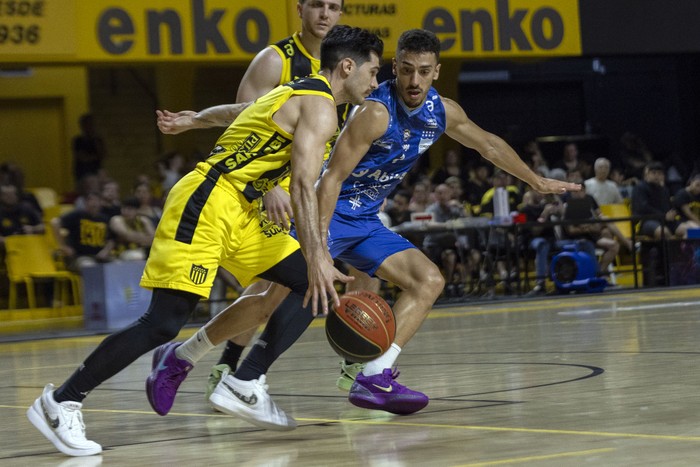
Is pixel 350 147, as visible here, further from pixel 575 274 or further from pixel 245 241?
pixel 575 274

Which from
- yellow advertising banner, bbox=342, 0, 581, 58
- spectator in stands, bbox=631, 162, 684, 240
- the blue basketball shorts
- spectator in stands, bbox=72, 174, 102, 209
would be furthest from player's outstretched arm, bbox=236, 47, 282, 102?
yellow advertising banner, bbox=342, 0, 581, 58

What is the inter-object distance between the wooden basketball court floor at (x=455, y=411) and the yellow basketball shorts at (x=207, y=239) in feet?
2.19

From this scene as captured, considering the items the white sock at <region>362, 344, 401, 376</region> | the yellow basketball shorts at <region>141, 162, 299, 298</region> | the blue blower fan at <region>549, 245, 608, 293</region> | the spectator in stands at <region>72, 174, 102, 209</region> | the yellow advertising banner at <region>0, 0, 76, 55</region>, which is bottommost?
the blue blower fan at <region>549, 245, 608, 293</region>

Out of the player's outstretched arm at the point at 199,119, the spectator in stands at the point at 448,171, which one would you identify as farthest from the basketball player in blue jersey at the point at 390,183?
the spectator in stands at the point at 448,171

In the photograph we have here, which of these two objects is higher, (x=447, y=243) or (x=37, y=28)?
(x=37, y=28)

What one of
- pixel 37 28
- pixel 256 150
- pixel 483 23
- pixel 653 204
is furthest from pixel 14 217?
pixel 256 150

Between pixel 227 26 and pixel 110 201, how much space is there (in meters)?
3.62

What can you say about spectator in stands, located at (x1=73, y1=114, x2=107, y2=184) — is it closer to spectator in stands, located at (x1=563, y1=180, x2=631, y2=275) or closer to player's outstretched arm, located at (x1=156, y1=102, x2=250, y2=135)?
spectator in stands, located at (x1=563, y1=180, x2=631, y2=275)

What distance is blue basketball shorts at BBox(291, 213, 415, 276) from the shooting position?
6309mm

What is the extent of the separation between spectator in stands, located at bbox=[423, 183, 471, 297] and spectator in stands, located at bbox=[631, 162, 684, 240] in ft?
8.06

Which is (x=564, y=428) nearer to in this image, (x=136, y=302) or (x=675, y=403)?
(x=675, y=403)

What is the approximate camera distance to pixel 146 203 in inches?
593

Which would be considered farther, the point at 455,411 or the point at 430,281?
the point at 430,281

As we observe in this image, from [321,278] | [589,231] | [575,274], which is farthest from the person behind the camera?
[589,231]
